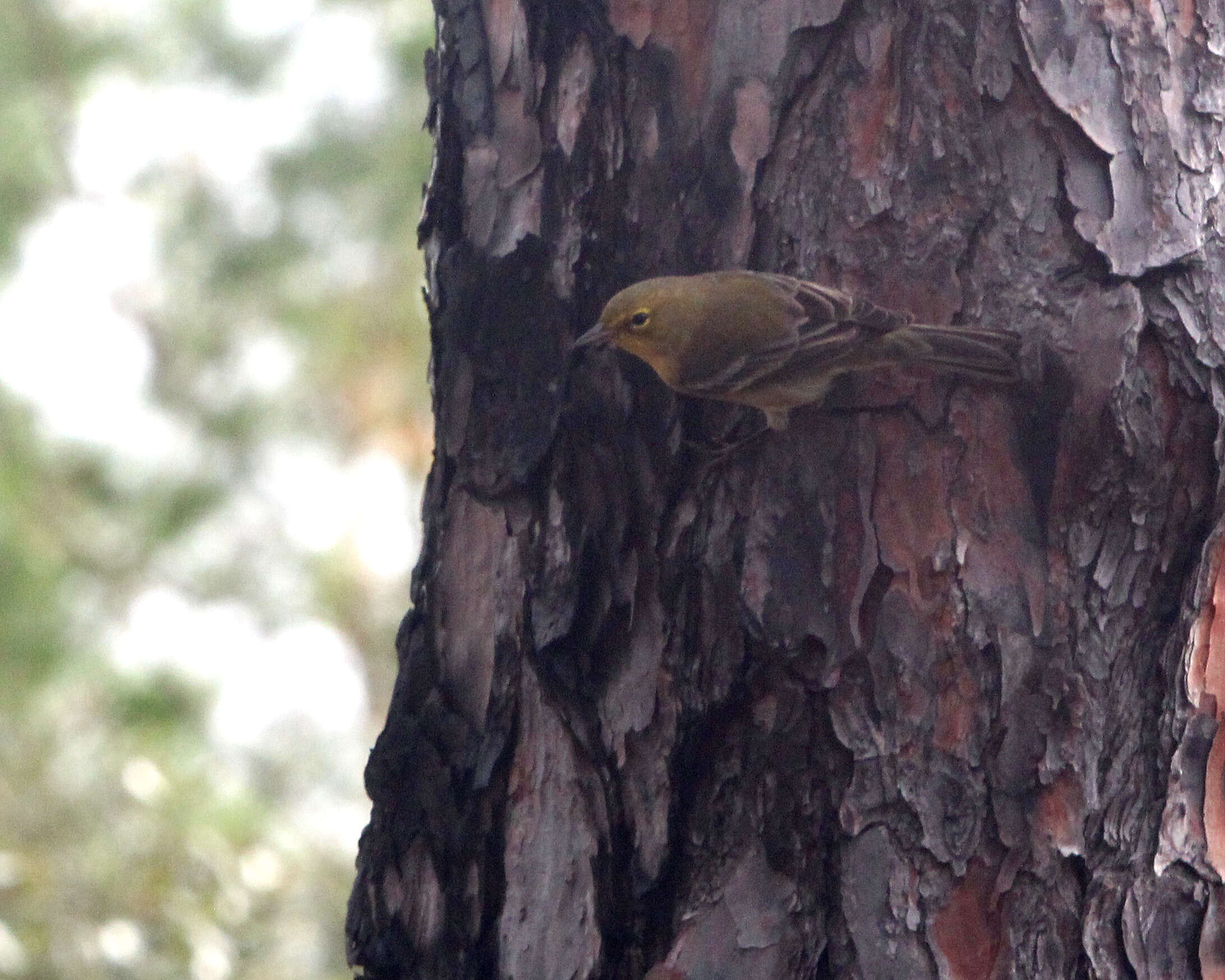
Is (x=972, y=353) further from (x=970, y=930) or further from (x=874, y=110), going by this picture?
(x=970, y=930)

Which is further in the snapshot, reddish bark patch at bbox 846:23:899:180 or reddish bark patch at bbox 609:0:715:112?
reddish bark patch at bbox 609:0:715:112

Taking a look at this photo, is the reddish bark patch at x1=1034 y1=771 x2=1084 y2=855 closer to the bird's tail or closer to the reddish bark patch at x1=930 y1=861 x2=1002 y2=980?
the reddish bark patch at x1=930 y1=861 x2=1002 y2=980

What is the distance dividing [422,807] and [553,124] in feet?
4.06

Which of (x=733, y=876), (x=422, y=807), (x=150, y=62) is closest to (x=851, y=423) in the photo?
(x=733, y=876)

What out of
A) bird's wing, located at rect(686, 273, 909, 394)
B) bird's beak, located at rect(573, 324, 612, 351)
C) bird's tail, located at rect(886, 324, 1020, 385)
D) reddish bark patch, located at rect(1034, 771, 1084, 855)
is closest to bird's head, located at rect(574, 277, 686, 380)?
bird's beak, located at rect(573, 324, 612, 351)

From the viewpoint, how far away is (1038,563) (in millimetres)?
2125

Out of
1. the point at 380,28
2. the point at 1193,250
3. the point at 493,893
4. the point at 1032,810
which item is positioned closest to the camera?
the point at 1032,810

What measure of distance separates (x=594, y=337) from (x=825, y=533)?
565 millimetres

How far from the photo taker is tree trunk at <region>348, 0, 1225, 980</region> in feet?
6.78

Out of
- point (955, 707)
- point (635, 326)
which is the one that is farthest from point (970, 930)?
point (635, 326)

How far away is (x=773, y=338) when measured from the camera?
2982 mm

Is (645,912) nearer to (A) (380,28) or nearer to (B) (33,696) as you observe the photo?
(B) (33,696)

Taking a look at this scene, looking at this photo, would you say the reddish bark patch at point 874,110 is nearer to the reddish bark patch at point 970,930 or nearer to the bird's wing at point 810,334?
the bird's wing at point 810,334

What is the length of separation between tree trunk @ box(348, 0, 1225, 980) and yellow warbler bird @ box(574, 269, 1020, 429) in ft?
0.14
